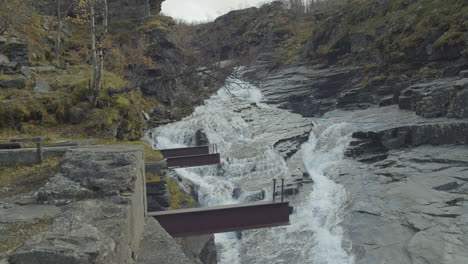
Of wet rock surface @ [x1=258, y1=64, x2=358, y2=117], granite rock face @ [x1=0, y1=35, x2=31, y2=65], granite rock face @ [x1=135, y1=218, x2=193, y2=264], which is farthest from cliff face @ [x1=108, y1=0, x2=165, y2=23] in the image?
granite rock face @ [x1=135, y1=218, x2=193, y2=264]

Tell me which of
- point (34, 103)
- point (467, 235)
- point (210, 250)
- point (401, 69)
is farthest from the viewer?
point (401, 69)

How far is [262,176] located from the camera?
60.9ft

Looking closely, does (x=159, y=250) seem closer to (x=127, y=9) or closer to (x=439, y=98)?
(x=439, y=98)

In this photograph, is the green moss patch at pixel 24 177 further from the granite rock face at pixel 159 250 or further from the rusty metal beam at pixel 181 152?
the rusty metal beam at pixel 181 152

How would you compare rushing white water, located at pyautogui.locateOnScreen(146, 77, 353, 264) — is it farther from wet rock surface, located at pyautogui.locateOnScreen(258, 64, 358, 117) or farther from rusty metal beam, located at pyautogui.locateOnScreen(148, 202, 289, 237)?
rusty metal beam, located at pyautogui.locateOnScreen(148, 202, 289, 237)

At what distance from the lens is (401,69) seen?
29.9 m

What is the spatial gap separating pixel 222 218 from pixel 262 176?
10.2 m

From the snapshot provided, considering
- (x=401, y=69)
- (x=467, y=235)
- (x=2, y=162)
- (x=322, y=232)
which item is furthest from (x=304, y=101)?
(x=2, y=162)

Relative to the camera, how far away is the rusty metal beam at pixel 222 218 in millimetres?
7852

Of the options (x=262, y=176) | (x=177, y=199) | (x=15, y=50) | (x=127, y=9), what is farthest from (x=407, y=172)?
(x=127, y=9)

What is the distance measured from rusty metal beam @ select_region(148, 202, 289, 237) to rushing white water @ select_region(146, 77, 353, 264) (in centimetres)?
377

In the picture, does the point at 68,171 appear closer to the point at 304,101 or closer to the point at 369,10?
the point at 304,101

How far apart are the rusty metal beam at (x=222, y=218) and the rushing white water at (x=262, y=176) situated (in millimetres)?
3766

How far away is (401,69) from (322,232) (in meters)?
22.5
